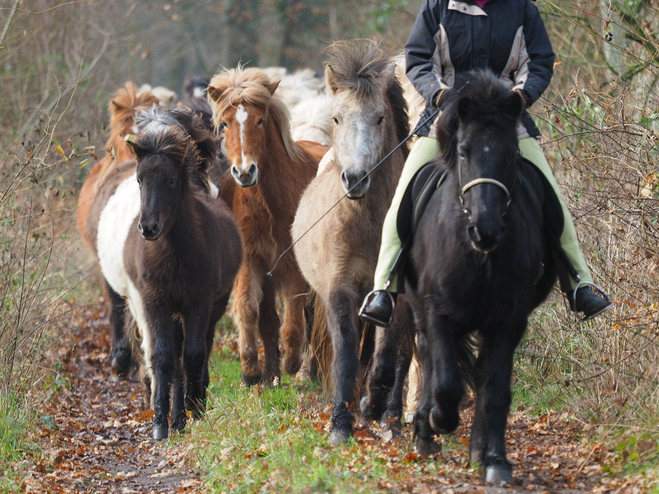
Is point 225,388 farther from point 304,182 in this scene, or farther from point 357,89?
point 357,89

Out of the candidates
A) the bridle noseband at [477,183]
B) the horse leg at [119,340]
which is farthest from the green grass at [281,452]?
the horse leg at [119,340]

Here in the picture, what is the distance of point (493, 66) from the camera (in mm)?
6320

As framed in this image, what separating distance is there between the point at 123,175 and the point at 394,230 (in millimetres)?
5530

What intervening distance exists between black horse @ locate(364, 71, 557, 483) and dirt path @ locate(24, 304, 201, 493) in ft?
6.74

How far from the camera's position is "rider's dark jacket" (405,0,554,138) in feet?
20.2

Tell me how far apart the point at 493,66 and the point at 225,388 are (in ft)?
15.4

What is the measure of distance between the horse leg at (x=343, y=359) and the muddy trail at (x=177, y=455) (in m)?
0.18

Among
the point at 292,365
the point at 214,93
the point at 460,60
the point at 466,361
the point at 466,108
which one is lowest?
the point at 292,365

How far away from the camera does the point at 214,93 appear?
984 centimetres

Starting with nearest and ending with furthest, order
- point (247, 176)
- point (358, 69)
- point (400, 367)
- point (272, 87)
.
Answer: point (400, 367)
point (358, 69)
point (247, 176)
point (272, 87)

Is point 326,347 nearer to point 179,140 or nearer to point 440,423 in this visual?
point 179,140

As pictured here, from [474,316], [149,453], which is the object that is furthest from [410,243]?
[149,453]

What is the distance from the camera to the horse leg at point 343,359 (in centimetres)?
654

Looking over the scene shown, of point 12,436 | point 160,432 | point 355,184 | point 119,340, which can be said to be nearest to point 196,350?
point 160,432
